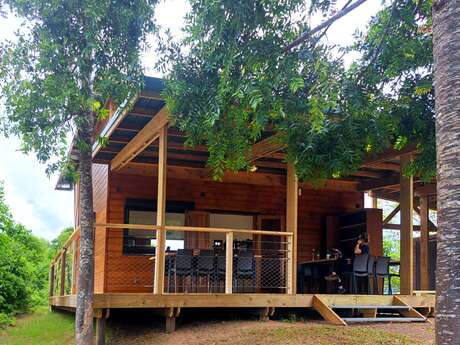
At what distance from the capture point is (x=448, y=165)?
11.4 feet

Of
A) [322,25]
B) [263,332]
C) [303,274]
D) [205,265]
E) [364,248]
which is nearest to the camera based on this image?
[322,25]

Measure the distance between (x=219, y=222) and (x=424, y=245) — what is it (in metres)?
5.03

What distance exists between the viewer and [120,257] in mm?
12734

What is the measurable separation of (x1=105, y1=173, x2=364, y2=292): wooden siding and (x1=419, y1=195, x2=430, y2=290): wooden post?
1.61m

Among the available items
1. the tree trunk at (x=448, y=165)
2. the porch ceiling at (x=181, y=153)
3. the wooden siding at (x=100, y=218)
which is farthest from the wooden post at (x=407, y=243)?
the tree trunk at (x=448, y=165)

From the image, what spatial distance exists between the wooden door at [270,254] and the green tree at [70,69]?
524 centimetres

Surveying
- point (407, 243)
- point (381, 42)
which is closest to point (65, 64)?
point (381, 42)

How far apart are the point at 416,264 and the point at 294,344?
11.6 metres

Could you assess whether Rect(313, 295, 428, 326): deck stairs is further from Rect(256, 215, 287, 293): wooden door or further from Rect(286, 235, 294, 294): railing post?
Rect(256, 215, 287, 293): wooden door

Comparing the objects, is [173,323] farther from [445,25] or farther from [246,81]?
[445,25]

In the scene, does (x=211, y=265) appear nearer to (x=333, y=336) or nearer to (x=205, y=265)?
(x=205, y=265)

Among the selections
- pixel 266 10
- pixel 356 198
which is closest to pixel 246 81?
pixel 266 10

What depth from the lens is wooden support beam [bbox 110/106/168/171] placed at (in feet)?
29.2

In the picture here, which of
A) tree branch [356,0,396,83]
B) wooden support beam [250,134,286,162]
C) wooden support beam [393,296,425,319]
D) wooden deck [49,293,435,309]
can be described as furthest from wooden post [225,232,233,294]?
tree branch [356,0,396,83]
